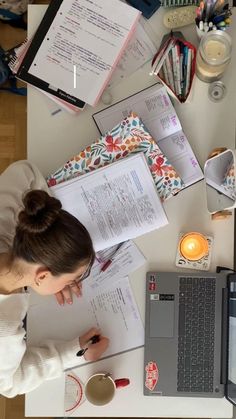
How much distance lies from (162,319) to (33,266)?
41 centimetres

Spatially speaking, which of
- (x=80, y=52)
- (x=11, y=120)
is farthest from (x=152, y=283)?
(x=11, y=120)

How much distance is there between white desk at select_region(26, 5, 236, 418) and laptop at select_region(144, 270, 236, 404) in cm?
4

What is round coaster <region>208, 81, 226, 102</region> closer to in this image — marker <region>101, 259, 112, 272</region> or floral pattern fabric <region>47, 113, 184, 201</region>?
floral pattern fabric <region>47, 113, 184, 201</region>

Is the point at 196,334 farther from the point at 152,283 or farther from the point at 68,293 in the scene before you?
the point at 68,293

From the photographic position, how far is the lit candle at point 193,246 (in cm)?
124

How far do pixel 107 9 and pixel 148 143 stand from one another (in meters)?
0.38

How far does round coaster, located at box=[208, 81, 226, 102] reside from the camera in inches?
50.3

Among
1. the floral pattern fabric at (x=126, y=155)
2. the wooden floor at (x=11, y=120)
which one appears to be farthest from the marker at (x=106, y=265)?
the wooden floor at (x=11, y=120)

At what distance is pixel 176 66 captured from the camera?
125 centimetres

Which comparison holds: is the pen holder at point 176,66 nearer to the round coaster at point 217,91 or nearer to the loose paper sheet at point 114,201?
the round coaster at point 217,91

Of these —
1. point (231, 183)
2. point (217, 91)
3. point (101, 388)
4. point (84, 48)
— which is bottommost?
point (101, 388)

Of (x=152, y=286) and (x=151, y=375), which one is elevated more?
(x=152, y=286)

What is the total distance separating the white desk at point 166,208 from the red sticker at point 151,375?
22 mm

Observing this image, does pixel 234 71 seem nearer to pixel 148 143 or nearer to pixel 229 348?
pixel 148 143
